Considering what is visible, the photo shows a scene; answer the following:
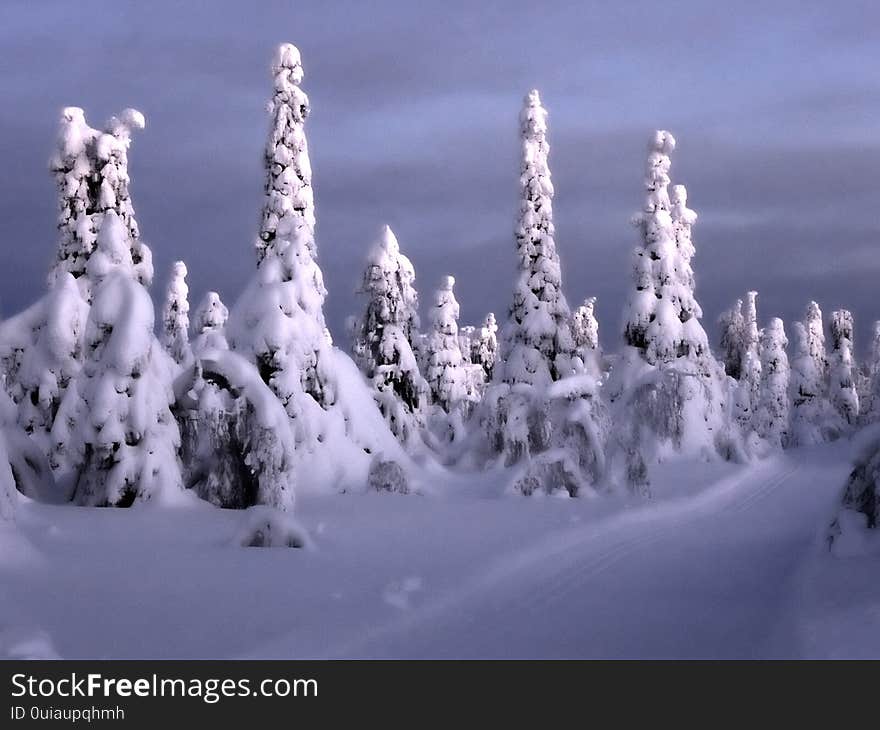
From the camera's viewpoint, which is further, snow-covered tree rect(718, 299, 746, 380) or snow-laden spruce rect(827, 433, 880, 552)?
snow-covered tree rect(718, 299, 746, 380)

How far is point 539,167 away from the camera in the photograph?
114 feet

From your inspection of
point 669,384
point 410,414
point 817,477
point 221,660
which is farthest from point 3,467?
point 817,477

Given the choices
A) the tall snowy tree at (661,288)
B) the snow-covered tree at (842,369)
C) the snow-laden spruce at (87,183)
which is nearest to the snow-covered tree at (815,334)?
the snow-covered tree at (842,369)

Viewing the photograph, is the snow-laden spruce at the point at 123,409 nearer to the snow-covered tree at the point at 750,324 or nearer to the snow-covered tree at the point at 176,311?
the snow-covered tree at the point at 176,311

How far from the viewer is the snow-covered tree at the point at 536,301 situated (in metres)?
33.3

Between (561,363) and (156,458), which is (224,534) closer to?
(156,458)

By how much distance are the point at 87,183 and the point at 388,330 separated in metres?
13.5

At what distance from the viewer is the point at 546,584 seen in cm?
1178

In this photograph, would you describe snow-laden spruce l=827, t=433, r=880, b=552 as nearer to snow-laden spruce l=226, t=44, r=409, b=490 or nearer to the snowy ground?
the snowy ground

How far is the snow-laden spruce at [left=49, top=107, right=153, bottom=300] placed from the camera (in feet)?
72.5

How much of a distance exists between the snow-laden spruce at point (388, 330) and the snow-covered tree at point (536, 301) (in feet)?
11.2

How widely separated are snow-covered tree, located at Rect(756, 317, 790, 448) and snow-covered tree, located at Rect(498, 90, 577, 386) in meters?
29.5

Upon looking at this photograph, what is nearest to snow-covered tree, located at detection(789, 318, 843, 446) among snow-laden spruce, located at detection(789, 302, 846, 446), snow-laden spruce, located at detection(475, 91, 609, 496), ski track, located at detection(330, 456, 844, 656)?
snow-laden spruce, located at detection(789, 302, 846, 446)

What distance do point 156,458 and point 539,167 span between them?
2139 cm
